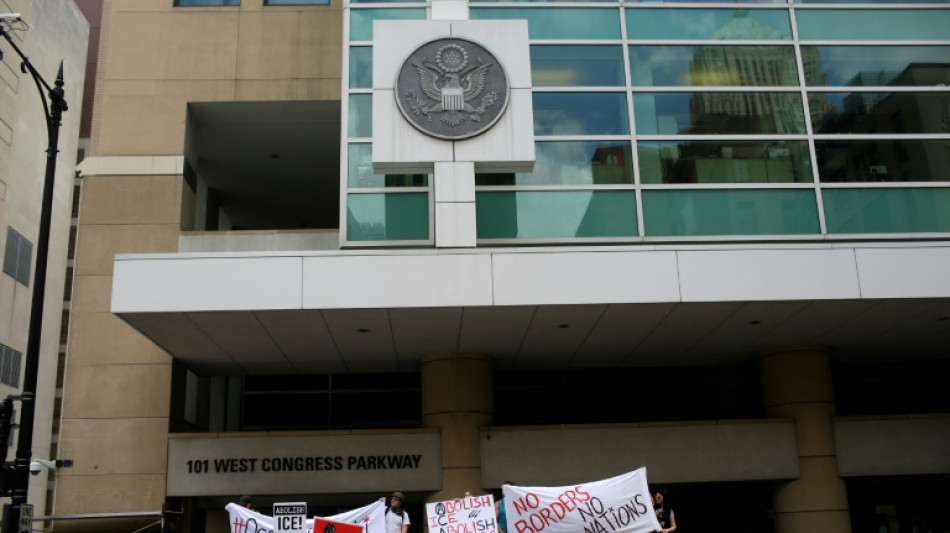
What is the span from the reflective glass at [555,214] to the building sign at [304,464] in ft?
16.1

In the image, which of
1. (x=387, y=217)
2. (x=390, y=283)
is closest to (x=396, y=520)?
(x=390, y=283)

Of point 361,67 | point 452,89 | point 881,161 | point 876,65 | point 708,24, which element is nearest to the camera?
point 452,89

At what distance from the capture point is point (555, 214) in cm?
1909

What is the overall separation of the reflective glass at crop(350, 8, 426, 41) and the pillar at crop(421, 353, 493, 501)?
6913 millimetres

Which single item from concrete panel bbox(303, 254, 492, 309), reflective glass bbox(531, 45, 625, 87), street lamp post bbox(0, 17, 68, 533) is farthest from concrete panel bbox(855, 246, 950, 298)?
street lamp post bbox(0, 17, 68, 533)

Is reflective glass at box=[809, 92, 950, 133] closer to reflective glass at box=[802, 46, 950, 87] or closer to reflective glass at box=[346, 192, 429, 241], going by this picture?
reflective glass at box=[802, 46, 950, 87]

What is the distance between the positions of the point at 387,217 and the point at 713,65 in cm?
Answer: 745

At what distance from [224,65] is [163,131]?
2.14 m

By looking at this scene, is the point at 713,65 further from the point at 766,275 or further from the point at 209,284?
the point at 209,284

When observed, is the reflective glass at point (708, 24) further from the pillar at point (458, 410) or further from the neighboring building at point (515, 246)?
the pillar at point (458, 410)

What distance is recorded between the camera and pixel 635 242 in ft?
62.0

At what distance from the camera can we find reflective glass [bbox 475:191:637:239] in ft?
62.3

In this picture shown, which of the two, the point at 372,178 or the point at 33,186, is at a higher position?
the point at 33,186

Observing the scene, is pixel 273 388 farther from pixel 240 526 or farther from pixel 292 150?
pixel 240 526
